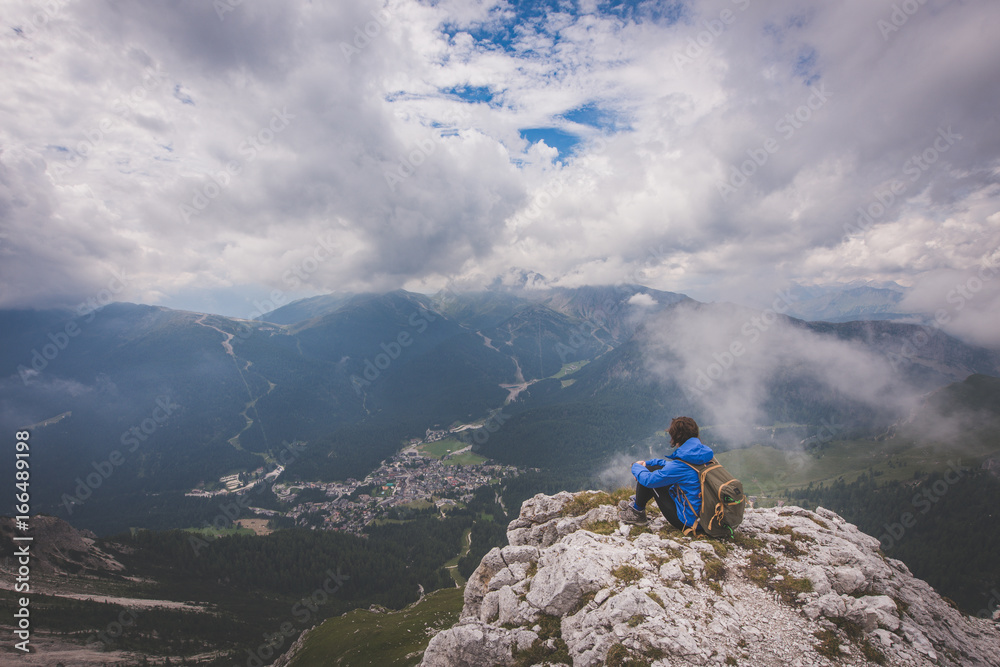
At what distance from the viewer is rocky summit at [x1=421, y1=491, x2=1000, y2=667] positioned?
7.83 metres

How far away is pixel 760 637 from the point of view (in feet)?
26.3

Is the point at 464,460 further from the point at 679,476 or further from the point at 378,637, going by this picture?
the point at 679,476

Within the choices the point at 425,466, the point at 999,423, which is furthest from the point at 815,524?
the point at 999,423

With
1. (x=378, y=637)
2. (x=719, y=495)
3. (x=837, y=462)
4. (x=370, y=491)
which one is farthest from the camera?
(x=837, y=462)

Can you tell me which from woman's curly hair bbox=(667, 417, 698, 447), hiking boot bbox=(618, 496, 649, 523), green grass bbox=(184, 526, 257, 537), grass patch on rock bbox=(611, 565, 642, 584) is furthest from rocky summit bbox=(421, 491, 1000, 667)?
green grass bbox=(184, 526, 257, 537)

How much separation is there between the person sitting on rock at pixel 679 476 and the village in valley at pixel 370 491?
5608 inches

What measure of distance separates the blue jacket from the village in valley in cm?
14288

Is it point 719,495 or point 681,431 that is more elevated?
point 681,431

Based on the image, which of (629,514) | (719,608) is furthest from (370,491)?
(719,608)

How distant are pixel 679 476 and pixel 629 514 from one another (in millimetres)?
4603

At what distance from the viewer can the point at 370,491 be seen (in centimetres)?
15888

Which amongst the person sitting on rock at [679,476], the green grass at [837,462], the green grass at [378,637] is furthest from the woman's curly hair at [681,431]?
the green grass at [837,462]

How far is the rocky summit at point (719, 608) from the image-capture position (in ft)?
25.7

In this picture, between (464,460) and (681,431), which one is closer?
(681,431)
